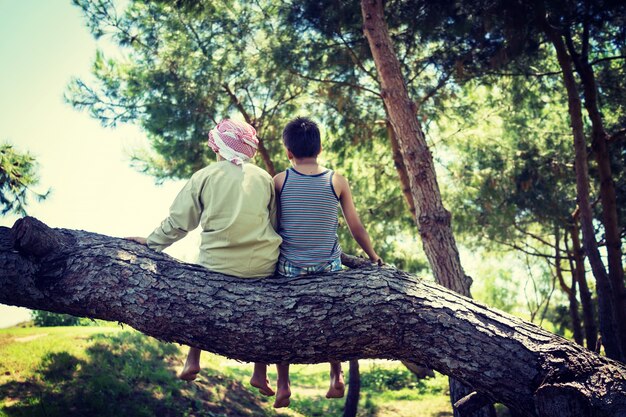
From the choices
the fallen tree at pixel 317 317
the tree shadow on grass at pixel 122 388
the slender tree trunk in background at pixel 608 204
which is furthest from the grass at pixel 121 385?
the slender tree trunk in background at pixel 608 204

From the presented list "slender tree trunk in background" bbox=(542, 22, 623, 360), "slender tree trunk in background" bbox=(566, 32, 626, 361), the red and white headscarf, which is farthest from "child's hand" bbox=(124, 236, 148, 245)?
"slender tree trunk in background" bbox=(566, 32, 626, 361)

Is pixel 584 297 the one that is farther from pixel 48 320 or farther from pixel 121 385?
pixel 48 320

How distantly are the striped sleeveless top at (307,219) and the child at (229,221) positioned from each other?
101 millimetres

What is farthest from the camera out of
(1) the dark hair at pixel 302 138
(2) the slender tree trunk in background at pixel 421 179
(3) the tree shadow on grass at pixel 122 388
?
(3) the tree shadow on grass at pixel 122 388

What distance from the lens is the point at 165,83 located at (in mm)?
7438

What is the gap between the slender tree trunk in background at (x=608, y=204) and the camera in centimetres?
680

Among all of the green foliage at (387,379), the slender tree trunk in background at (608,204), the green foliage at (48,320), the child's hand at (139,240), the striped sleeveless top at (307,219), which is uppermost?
the slender tree trunk in background at (608,204)

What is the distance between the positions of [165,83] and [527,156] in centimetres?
596

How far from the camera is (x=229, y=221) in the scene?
3459mm

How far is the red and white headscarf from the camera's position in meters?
3.69

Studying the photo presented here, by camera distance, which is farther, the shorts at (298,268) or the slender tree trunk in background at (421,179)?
the slender tree trunk in background at (421,179)

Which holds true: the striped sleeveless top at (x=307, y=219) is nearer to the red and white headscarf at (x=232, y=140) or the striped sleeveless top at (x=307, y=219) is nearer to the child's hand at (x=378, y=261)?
the child's hand at (x=378, y=261)

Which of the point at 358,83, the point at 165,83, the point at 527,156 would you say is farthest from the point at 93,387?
the point at 527,156

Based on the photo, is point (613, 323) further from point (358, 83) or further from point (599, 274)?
point (358, 83)
